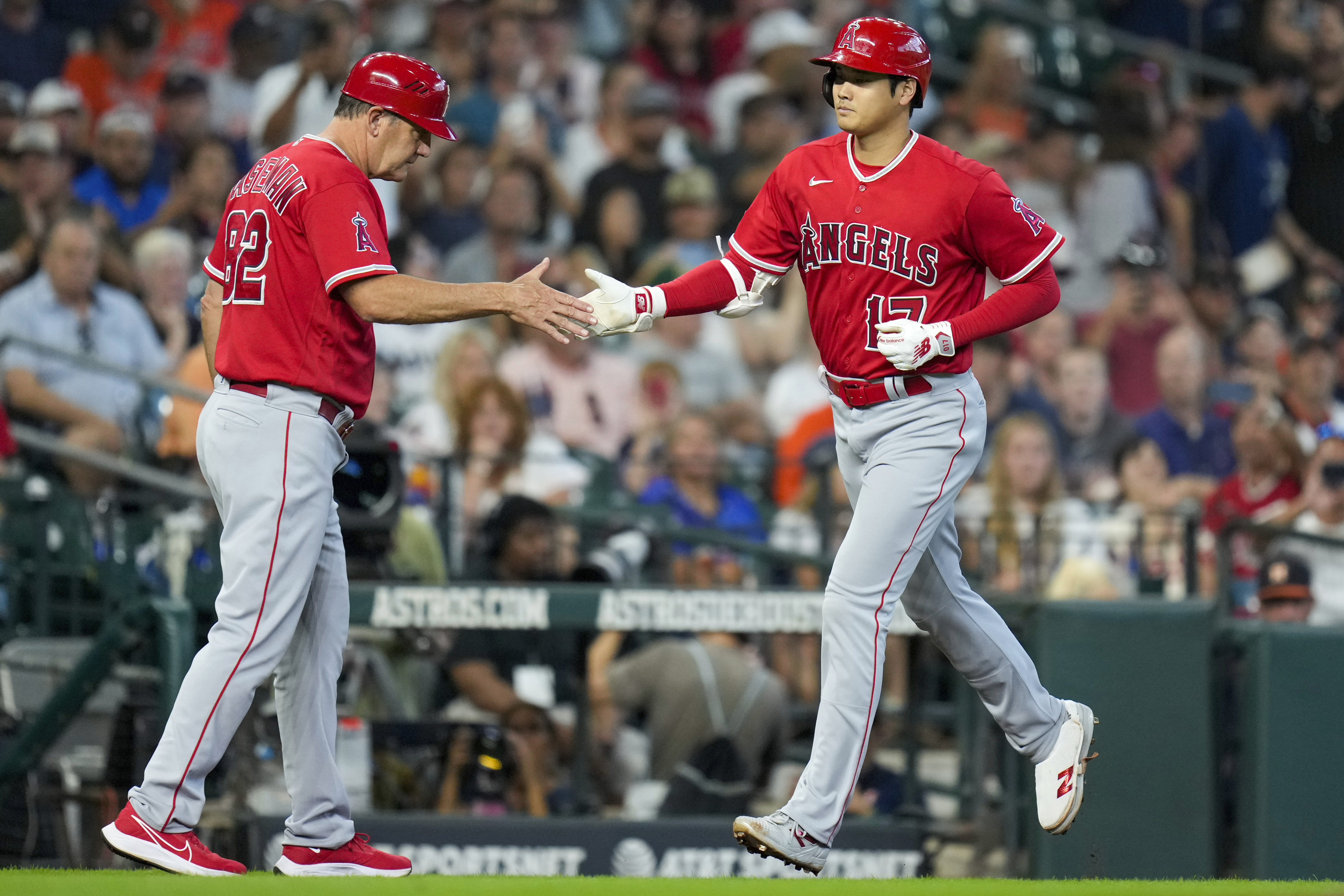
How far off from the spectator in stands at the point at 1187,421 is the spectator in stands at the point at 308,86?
4943 mm

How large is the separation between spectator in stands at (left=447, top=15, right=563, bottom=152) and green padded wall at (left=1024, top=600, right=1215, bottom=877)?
5.46 metres

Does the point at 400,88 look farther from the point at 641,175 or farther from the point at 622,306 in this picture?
the point at 641,175

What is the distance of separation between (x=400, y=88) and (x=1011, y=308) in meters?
1.61

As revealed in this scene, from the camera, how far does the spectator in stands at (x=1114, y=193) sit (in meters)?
11.0

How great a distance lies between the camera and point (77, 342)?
901cm

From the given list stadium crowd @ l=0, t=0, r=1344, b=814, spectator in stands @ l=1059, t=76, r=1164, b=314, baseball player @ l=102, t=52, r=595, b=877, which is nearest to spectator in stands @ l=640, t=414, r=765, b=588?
stadium crowd @ l=0, t=0, r=1344, b=814

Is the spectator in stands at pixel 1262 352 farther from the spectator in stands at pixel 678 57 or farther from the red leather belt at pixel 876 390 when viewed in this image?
the red leather belt at pixel 876 390

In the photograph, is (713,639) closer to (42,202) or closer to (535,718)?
(535,718)

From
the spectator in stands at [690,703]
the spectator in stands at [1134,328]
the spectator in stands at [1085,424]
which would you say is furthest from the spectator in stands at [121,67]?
the spectator in stands at [1134,328]

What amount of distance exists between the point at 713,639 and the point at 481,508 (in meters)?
1.55

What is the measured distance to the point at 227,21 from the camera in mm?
10812

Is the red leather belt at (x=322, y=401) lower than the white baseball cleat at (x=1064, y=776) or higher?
higher

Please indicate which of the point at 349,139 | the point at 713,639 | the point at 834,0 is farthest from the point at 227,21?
the point at 349,139

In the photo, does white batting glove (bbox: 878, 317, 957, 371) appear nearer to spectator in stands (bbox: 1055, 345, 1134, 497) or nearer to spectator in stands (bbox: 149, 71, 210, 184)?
spectator in stands (bbox: 1055, 345, 1134, 497)
